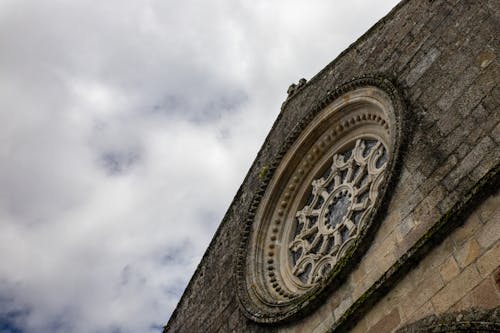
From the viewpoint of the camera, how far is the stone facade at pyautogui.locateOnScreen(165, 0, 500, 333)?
188 inches

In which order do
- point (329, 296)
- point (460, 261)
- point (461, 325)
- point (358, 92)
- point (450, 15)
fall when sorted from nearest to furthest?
point (461, 325) → point (460, 261) → point (329, 296) → point (450, 15) → point (358, 92)

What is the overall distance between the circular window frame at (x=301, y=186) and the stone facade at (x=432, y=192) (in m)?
0.10

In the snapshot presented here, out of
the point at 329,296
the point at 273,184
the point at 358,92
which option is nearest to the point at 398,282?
the point at 329,296

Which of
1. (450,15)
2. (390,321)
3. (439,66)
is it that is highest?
(450,15)

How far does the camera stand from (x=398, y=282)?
5301 mm

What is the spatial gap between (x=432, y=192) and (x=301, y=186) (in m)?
3.25

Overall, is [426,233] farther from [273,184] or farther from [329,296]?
[273,184]

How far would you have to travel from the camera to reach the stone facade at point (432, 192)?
15.7 feet

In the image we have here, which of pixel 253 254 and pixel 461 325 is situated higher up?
pixel 253 254

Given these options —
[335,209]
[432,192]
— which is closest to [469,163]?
[432,192]

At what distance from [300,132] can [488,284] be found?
14.7 ft

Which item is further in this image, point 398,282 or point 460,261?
point 398,282

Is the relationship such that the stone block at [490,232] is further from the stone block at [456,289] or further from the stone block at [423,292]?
the stone block at [423,292]

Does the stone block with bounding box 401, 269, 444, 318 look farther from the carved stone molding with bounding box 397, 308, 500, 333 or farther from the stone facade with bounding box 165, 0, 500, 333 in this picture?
the carved stone molding with bounding box 397, 308, 500, 333
